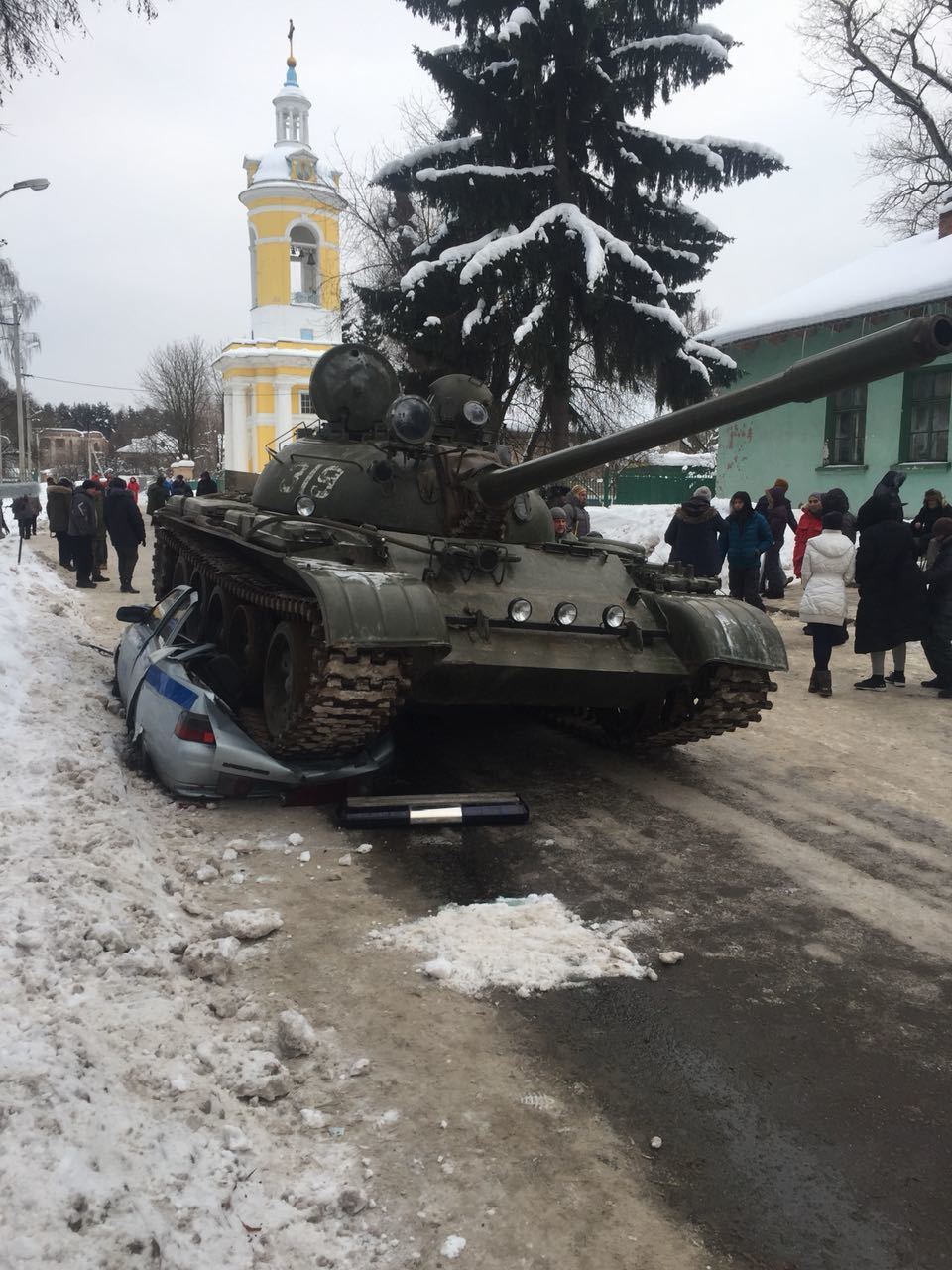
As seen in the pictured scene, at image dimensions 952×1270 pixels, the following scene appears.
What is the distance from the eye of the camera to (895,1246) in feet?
9.22

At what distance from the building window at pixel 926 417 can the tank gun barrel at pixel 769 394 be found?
1275 centimetres

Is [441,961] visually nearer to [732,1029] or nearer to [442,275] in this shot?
[732,1029]

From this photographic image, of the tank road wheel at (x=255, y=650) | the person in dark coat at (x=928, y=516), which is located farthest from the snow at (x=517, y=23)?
the tank road wheel at (x=255, y=650)

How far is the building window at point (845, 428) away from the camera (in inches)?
754

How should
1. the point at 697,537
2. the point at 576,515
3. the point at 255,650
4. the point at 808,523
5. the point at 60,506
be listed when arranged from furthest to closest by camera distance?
the point at 60,506 → the point at 576,515 → the point at 808,523 → the point at 697,537 → the point at 255,650

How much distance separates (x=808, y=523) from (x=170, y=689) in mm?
10484

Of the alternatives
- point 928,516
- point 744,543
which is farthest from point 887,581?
point 744,543

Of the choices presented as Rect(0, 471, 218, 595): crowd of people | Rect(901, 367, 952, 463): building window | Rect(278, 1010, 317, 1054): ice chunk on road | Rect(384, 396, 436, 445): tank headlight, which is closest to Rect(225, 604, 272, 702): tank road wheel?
Rect(384, 396, 436, 445): tank headlight

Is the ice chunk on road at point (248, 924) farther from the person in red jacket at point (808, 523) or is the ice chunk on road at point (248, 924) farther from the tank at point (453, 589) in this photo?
the person in red jacket at point (808, 523)

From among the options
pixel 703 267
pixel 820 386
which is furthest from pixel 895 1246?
pixel 703 267

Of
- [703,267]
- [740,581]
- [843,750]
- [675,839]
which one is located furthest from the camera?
[703,267]

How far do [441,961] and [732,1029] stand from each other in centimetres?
115

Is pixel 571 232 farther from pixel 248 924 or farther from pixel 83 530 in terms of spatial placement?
pixel 248 924

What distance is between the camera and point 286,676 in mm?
6770
